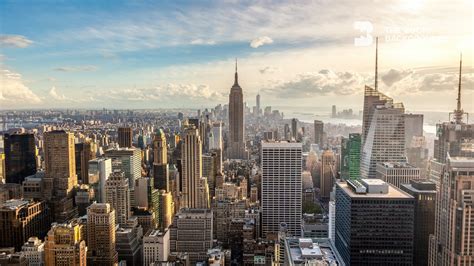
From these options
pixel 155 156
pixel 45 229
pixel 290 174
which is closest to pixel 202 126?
pixel 155 156

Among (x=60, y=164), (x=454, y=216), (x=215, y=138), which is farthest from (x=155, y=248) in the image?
(x=215, y=138)

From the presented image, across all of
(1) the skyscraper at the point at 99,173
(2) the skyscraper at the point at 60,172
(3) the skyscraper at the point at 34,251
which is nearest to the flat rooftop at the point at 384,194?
(3) the skyscraper at the point at 34,251

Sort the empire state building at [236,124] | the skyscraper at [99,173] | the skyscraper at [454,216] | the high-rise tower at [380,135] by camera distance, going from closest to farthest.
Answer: the skyscraper at [454,216]
the empire state building at [236,124]
the high-rise tower at [380,135]
the skyscraper at [99,173]

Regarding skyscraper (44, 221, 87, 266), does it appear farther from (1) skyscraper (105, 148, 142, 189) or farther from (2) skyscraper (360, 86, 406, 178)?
(2) skyscraper (360, 86, 406, 178)

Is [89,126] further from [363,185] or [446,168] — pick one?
[446,168]

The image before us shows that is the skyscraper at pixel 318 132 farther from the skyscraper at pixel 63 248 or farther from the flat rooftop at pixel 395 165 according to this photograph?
the skyscraper at pixel 63 248

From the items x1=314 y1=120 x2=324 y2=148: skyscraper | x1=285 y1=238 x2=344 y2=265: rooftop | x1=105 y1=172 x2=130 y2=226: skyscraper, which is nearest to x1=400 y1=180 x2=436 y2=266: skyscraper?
x1=285 y1=238 x2=344 y2=265: rooftop
